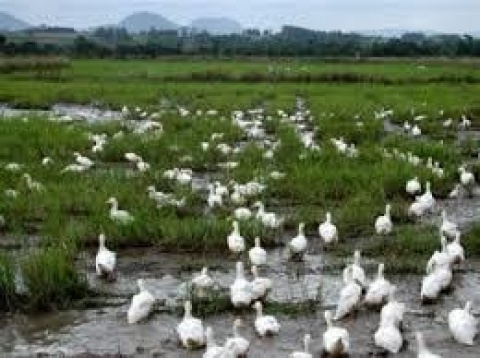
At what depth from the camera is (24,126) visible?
25.3 meters

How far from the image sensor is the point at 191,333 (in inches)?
373

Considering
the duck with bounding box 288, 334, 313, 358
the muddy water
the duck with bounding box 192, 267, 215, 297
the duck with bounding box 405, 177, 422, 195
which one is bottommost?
the muddy water

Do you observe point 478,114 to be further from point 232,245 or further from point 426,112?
point 232,245

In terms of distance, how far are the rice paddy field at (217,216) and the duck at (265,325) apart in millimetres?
116

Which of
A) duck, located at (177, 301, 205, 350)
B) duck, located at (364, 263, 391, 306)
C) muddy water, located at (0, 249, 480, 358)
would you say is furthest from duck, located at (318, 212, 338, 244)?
duck, located at (177, 301, 205, 350)

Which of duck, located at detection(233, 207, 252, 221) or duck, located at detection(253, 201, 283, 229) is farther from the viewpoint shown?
duck, located at detection(233, 207, 252, 221)

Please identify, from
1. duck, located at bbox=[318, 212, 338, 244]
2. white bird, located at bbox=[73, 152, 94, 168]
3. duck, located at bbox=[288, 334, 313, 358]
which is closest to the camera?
duck, located at bbox=[288, 334, 313, 358]

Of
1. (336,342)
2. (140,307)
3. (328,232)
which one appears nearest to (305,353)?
(336,342)

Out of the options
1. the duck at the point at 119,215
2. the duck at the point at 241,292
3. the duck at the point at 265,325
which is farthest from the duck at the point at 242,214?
the duck at the point at 265,325

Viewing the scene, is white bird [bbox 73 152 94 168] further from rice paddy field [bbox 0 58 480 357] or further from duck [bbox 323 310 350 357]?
duck [bbox 323 310 350 357]

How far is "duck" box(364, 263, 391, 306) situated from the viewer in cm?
1051

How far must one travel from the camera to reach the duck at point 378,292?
1051 cm

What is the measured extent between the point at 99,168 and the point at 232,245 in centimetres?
801

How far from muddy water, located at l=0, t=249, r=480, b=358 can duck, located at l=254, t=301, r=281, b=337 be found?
79 mm
